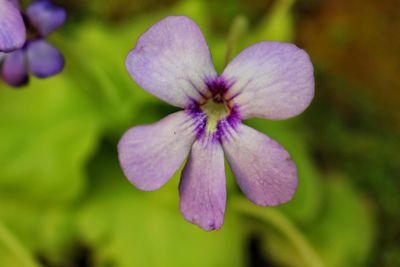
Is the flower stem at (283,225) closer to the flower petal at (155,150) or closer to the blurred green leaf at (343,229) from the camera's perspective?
the blurred green leaf at (343,229)

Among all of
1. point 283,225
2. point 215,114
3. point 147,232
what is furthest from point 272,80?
point 147,232

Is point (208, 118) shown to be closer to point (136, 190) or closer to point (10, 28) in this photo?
point (10, 28)

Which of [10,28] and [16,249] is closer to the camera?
[10,28]

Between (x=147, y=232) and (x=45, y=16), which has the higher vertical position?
(x=45, y=16)

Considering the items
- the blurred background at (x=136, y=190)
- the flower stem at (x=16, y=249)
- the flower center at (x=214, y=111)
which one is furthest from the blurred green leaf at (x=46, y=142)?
the flower center at (x=214, y=111)

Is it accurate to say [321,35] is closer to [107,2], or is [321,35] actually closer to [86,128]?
[107,2]

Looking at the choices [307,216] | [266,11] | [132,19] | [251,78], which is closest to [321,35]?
[266,11]
